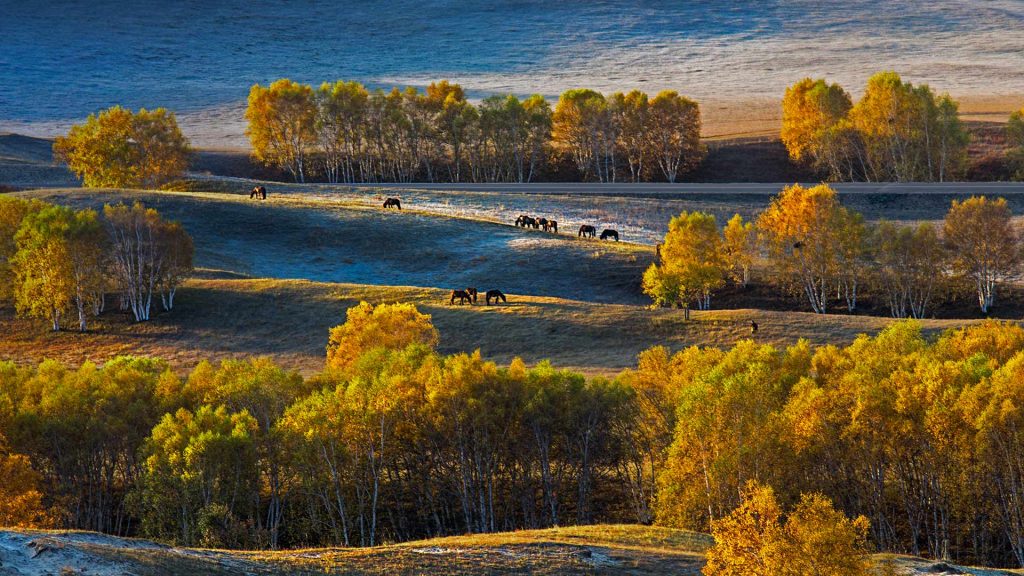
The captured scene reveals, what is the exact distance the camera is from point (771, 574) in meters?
34.2

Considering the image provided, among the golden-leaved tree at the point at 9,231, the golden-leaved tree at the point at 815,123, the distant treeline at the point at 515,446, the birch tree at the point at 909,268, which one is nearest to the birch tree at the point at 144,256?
the golden-leaved tree at the point at 9,231

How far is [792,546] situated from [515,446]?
2635 centimetres

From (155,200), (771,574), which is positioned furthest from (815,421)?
(155,200)

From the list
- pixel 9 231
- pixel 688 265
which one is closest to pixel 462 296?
pixel 688 265

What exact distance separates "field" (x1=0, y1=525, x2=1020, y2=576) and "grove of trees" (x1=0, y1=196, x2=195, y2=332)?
52843mm

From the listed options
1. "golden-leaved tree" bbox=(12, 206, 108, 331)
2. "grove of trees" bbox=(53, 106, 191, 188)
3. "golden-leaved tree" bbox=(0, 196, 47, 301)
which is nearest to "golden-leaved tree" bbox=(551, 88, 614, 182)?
"grove of trees" bbox=(53, 106, 191, 188)

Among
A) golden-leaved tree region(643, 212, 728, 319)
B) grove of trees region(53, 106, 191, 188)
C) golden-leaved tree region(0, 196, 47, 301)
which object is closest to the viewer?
golden-leaved tree region(643, 212, 728, 319)

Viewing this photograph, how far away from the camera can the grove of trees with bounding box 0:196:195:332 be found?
8731 centimetres

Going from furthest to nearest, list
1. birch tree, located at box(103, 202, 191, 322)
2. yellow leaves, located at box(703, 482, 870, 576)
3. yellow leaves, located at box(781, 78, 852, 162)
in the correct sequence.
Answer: yellow leaves, located at box(781, 78, 852, 162)
birch tree, located at box(103, 202, 191, 322)
yellow leaves, located at box(703, 482, 870, 576)

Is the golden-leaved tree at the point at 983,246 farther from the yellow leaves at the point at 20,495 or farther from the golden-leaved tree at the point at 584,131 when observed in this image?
the yellow leaves at the point at 20,495

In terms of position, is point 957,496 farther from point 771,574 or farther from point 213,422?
point 213,422

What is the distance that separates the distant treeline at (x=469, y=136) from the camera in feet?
516

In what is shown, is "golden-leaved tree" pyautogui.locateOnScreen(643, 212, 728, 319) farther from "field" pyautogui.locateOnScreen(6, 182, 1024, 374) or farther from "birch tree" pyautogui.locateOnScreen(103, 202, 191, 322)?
"birch tree" pyautogui.locateOnScreen(103, 202, 191, 322)

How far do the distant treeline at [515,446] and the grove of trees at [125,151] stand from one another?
77.2 meters
